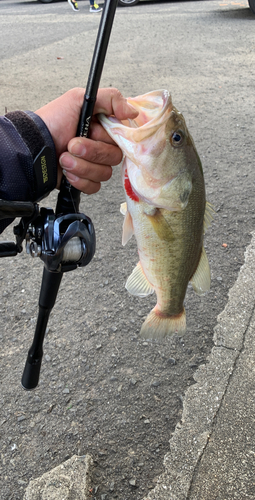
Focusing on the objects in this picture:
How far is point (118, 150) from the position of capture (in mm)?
1411

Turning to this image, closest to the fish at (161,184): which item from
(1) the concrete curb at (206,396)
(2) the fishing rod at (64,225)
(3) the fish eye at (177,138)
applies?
(3) the fish eye at (177,138)

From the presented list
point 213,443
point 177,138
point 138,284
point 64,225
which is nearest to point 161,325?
point 138,284

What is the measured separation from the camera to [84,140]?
4.26ft

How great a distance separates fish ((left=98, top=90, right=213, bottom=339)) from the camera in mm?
1210

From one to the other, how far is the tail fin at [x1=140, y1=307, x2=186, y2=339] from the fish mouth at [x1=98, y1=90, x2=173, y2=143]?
640mm

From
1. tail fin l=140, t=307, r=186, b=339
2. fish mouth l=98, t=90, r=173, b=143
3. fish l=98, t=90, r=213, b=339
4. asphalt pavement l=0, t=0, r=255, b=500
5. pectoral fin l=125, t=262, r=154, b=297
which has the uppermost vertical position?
fish mouth l=98, t=90, r=173, b=143

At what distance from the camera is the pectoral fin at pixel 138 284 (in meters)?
1.43

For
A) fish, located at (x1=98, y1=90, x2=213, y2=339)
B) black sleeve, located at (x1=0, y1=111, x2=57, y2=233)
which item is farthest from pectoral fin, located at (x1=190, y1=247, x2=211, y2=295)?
black sleeve, located at (x1=0, y1=111, x2=57, y2=233)

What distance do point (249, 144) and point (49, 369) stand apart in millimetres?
3454

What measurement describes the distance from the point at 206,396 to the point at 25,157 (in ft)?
5.23

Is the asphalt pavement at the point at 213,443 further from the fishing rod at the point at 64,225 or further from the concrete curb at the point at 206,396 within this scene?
the fishing rod at the point at 64,225

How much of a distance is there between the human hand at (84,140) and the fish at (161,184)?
0.04 m

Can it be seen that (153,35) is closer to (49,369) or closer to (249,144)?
(249,144)

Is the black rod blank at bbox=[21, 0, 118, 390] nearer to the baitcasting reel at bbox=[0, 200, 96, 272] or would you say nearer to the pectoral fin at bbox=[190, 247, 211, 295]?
the baitcasting reel at bbox=[0, 200, 96, 272]
